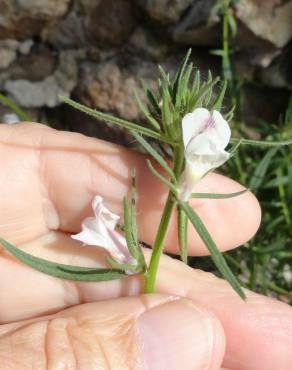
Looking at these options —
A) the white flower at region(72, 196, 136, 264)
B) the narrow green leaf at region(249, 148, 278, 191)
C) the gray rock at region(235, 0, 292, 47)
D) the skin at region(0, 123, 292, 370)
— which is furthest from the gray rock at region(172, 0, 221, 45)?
the white flower at region(72, 196, 136, 264)

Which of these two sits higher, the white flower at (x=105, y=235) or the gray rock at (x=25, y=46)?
the gray rock at (x=25, y=46)

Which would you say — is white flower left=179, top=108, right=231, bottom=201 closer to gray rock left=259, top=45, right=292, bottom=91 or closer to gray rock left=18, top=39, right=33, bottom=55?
A: gray rock left=259, top=45, right=292, bottom=91

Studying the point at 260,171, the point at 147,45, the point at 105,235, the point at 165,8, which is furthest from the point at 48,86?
the point at 105,235

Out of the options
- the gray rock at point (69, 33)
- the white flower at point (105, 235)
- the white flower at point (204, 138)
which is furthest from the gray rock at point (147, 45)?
the white flower at point (204, 138)

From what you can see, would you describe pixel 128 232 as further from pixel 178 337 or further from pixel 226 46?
pixel 226 46

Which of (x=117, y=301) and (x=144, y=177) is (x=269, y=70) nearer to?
(x=144, y=177)

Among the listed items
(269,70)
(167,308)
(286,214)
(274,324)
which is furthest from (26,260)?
(269,70)

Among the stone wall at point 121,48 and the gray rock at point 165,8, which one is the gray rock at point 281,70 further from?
the gray rock at point 165,8
